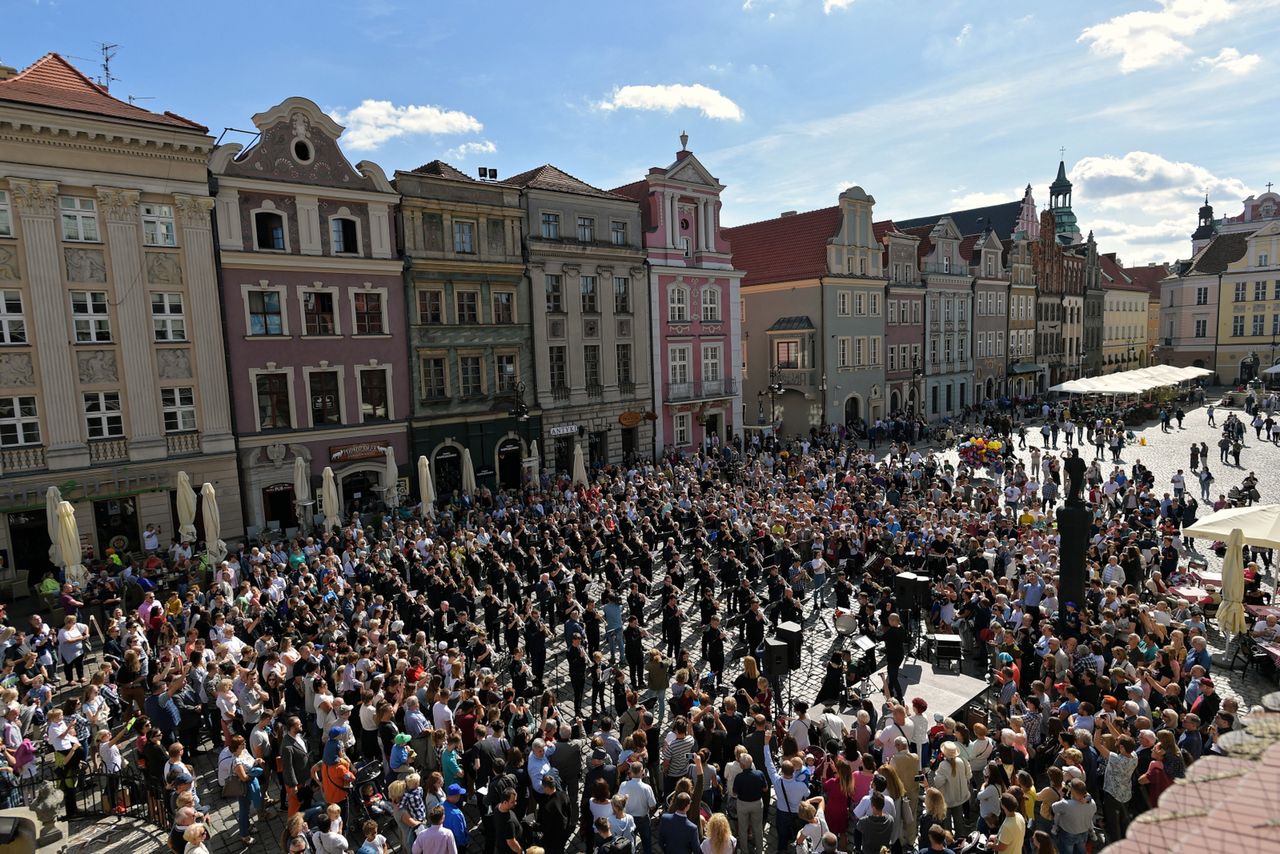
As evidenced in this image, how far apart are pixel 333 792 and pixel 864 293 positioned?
145 ft

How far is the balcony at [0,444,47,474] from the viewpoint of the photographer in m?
21.6

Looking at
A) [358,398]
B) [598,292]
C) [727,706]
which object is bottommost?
[727,706]

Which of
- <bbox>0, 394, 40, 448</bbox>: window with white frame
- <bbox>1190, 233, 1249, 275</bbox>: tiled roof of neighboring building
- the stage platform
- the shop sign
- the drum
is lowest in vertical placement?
the stage platform

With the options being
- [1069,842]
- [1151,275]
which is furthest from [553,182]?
[1151,275]

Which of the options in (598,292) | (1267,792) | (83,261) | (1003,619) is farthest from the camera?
(598,292)

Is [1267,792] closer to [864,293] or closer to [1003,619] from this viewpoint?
[1003,619]

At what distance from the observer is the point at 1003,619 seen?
1409 centimetres

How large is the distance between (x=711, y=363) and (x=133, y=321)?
26.0 metres

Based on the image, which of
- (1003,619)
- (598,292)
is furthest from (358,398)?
(1003,619)

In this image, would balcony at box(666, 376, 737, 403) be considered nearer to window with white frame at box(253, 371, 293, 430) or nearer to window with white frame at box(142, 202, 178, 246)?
window with white frame at box(253, 371, 293, 430)

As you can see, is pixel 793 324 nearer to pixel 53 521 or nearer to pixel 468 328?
pixel 468 328

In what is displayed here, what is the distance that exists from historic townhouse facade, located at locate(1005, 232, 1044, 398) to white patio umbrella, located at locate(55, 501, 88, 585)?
61.6m

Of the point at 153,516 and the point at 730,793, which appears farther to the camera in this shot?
the point at 153,516

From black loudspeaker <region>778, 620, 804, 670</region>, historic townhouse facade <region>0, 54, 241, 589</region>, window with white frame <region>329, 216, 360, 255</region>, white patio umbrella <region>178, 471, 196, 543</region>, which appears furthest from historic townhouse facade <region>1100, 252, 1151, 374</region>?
white patio umbrella <region>178, 471, 196, 543</region>
